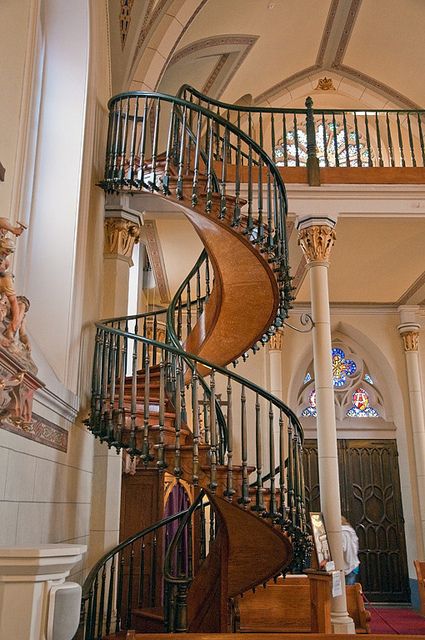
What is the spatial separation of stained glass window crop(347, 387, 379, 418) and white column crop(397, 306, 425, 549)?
0.78 metres

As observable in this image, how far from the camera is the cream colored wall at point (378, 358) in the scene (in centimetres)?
1093

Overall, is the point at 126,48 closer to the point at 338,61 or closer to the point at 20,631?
the point at 338,61

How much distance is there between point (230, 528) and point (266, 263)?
2304mm

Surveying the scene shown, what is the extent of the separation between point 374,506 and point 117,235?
6.84m

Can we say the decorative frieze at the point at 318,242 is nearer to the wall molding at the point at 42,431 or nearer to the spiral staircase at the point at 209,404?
the spiral staircase at the point at 209,404

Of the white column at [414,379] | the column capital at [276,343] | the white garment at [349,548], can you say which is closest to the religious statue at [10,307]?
the white garment at [349,548]

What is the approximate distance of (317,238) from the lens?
23.6 ft

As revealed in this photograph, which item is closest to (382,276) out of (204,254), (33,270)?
(204,254)

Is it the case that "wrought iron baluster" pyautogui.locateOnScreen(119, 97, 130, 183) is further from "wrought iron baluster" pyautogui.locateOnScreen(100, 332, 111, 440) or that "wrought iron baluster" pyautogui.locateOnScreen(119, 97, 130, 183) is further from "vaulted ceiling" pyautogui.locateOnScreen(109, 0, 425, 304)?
"wrought iron baluster" pyautogui.locateOnScreen(100, 332, 111, 440)

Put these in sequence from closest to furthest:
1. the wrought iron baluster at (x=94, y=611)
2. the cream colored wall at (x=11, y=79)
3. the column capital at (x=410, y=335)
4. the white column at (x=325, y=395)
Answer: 1. the cream colored wall at (x=11, y=79)
2. the wrought iron baluster at (x=94, y=611)
3. the white column at (x=325, y=395)
4. the column capital at (x=410, y=335)

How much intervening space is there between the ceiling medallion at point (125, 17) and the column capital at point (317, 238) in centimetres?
281

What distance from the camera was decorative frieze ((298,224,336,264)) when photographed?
7.14 meters

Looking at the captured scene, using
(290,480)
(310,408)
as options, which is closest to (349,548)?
(310,408)

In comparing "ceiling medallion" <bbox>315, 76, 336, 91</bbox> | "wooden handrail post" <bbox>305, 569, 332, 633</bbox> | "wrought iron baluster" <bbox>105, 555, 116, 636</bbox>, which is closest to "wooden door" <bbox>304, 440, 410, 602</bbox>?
"wooden handrail post" <bbox>305, 569, 332, 633</bbox>
